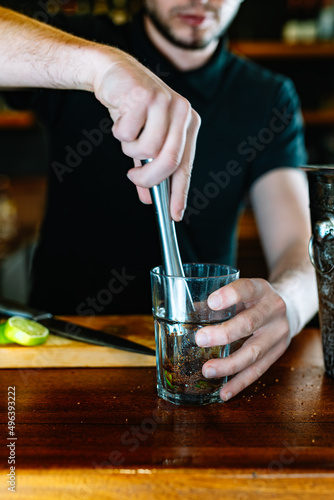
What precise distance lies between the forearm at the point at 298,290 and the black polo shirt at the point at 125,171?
16.5 inches

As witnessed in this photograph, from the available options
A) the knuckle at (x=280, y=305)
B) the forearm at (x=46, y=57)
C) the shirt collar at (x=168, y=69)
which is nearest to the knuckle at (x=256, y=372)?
the knuckle at (x=280, y=305)

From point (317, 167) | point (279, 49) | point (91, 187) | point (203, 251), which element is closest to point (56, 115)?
point (91, 187)

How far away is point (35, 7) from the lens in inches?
57.6

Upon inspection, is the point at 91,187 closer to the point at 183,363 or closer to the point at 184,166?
the point at 184,166

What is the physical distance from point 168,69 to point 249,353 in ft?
3.19

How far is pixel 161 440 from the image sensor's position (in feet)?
2.09

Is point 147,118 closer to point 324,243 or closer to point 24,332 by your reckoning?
point 324,243

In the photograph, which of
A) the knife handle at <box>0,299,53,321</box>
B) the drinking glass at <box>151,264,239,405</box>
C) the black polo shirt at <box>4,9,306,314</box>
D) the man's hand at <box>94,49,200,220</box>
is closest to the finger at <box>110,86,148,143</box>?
the man's hand at <box>94,49,200,220</box>

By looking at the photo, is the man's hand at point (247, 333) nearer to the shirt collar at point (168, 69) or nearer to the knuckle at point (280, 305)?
the knuckle at point (280, 305)

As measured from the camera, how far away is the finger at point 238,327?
718mm

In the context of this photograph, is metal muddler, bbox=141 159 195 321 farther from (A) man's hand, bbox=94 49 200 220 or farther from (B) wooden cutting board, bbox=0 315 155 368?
(B) wooden cutting board, bbox=0 315 155 368

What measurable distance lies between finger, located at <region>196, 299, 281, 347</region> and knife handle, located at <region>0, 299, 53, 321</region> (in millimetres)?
417

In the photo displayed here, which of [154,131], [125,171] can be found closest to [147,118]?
[154,131]

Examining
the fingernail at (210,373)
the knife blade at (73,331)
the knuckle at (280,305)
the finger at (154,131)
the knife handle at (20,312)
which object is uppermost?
the finger at (154,131)
